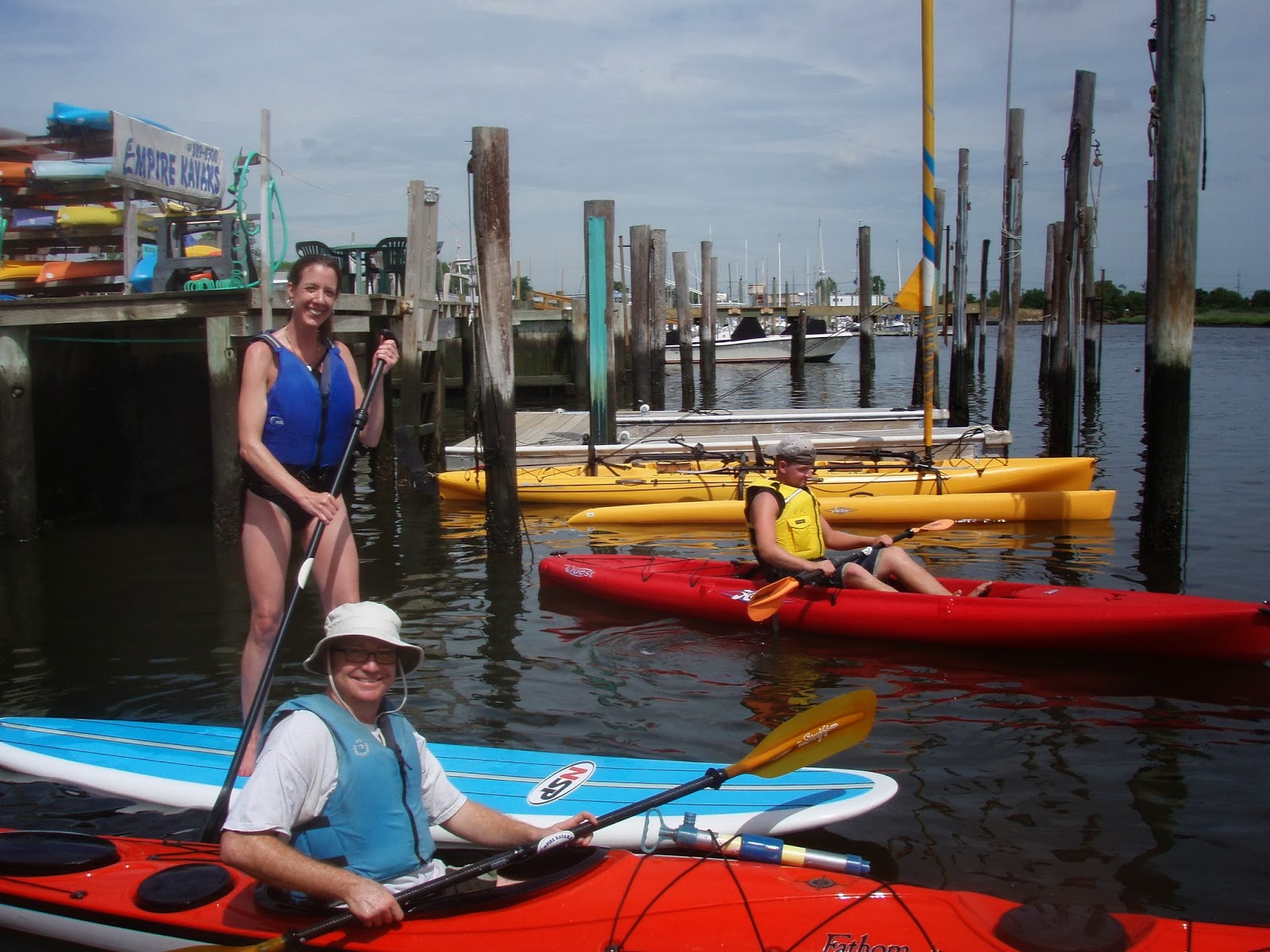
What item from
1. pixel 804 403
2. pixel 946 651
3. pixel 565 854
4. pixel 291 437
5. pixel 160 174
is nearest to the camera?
pixel 565 854

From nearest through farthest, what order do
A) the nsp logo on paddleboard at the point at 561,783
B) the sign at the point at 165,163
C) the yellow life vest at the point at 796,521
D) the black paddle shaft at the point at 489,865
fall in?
the black paddle shaft at the point at 489,865 → the nsp logo on paddleboard at the point at 561,783 → the yellow life vest at the point at 796,521 → the sign at the point at 165,163

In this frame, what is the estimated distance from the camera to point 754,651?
21.3 feet

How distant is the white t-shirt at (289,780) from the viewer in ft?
8.18

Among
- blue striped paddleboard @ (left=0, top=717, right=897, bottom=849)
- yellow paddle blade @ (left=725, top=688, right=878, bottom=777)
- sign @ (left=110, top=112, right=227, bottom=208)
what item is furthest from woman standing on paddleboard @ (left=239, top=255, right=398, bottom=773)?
sign @ (left=110, top=112, right=227, bottom=208)

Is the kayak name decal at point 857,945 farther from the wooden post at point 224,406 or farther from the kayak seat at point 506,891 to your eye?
the wooden post at point 224,406

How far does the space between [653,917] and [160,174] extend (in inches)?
382

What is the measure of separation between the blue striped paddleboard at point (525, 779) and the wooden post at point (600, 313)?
747 cm

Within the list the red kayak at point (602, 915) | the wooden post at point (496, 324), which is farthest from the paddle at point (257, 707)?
the wooden post at point (496, 324)

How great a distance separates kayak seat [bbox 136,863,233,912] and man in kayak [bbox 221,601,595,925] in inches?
16.1

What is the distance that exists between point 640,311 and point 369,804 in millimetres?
17887

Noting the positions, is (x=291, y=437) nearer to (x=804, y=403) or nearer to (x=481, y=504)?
(x=481, y=504)

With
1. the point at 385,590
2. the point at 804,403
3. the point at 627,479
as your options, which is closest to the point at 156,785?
the point at 385,590

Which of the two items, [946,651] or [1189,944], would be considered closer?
[1189,944]

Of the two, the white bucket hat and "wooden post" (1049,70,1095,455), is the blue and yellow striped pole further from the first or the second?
the white bucket hat
